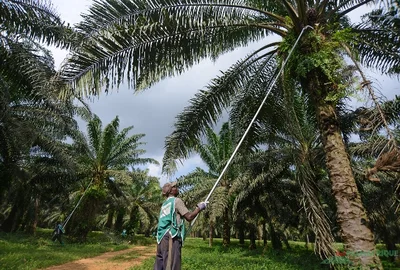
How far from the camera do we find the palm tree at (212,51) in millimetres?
5141

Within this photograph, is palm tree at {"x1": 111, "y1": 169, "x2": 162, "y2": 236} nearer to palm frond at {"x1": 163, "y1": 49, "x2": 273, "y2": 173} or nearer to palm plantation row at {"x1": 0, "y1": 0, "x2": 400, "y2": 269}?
palm plantation row at {"x1": 0, "y1": 0, "x2": 400, "y2": 269}

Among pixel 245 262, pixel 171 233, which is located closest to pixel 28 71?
pixel 171 233

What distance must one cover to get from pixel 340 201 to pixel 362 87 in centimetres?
190

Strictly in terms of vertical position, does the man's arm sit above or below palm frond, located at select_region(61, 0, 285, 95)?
below

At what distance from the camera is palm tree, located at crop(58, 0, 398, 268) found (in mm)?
5141

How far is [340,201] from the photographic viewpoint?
4.82 metres

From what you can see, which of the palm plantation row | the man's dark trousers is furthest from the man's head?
the palm plantation row

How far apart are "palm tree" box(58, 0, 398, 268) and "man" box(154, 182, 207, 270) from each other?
2.55m

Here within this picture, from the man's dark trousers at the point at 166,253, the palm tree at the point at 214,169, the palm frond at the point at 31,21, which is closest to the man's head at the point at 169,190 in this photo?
the man's dark trousers at the point at 166,253

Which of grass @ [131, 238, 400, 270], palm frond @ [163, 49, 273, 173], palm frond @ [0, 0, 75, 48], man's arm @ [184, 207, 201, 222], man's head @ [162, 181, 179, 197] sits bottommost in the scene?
grass @ [131, 238, 400, 270]

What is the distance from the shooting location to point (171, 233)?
3.61m

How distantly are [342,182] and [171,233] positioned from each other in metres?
2.90

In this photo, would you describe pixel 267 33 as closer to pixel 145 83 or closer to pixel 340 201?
pixel 145 83

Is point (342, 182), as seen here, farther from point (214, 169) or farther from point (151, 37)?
point (214, 169)
